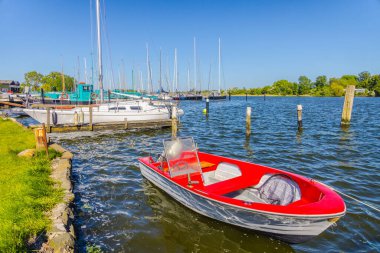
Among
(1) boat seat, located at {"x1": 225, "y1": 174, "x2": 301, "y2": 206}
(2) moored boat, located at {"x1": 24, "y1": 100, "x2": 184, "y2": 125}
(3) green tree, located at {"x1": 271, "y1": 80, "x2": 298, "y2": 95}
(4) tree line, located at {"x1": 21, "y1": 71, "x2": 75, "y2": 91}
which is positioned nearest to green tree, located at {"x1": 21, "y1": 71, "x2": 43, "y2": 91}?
(4) tree line, located at {"x1": 21, "y1": 71, "x2": 75, "y2": 91}

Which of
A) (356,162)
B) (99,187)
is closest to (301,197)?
(99,187)

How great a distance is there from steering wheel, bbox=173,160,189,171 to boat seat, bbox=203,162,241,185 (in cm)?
107

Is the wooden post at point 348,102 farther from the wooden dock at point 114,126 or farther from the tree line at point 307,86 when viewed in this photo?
the tree line at point 307,86

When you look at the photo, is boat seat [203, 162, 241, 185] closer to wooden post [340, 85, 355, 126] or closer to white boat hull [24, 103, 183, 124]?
white boat hull [24, 103, 183, 124]

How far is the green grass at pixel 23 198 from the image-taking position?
4.37m

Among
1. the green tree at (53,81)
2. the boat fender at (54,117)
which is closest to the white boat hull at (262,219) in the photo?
the boat fender at (54,117)

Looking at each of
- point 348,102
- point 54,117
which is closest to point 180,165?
point 54,117

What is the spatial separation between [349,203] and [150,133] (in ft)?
53.9

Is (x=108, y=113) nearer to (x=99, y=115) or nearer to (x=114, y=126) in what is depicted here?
(x=99, y=115)

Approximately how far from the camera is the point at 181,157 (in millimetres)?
7852

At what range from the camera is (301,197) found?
6137 mm

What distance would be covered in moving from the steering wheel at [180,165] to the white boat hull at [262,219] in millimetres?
619

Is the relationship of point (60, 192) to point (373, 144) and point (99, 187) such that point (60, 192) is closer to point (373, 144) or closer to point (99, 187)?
point (99, 187)

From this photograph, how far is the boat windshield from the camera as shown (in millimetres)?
7664
